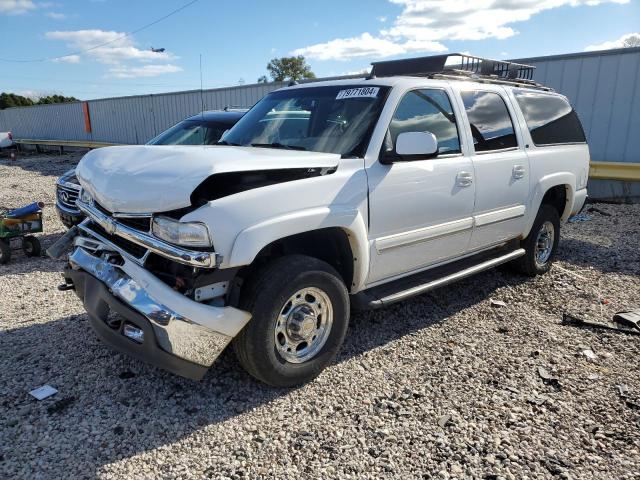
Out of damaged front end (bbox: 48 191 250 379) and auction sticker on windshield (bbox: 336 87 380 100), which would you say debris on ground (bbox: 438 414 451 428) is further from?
auction sticker on windshield (bbox: 336 87 380 100)

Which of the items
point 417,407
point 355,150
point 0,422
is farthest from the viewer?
point 355,150

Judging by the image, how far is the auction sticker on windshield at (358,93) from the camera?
3861 mm

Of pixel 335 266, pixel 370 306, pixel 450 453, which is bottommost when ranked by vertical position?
pixel 450 453

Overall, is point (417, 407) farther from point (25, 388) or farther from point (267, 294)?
point (25, 388)

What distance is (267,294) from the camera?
3.02 m

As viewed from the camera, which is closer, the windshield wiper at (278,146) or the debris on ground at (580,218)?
the windshield wiper at (278,146)

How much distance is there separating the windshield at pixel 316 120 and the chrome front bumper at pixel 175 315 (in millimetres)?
1521

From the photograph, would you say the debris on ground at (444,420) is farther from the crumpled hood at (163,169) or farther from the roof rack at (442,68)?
the roof rack at (442,68)

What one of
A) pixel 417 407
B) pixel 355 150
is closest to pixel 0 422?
pixel 417 407

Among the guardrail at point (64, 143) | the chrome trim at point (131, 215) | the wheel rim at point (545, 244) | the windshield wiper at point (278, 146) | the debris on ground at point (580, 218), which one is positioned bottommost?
the debris on ground at point (580, 218)

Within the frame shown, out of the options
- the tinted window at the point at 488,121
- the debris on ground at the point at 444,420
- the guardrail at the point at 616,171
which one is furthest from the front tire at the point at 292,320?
the guardrail at the point at 616,171

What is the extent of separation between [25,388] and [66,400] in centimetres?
38

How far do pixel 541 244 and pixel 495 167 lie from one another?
1.72 meters

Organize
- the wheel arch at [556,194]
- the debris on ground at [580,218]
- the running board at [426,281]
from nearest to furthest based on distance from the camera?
1. the running board at [426,281]
2. the wheel arch at [556,194]
3. the debris on ground at [580,218]
